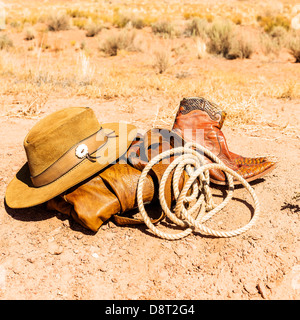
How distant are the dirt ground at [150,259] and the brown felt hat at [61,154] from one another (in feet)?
1.01

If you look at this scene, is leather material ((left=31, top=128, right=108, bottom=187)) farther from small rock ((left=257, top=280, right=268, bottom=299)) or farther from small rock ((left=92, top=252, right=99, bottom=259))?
small rock ((left=257, top=280, right=268, bottom=299))

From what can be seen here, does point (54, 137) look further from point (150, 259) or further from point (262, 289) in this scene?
point (262, 289)

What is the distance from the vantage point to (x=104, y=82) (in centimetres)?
584

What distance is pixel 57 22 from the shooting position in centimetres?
1519

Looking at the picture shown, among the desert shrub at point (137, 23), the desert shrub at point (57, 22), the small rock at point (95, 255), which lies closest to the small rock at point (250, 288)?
the small rock at point (95, 255)

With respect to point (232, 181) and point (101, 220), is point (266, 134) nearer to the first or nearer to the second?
point (232, 181)

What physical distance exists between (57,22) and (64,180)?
599 inches

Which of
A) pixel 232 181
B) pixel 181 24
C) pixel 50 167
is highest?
pixel 50 167

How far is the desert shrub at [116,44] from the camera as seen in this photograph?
10.8 meters

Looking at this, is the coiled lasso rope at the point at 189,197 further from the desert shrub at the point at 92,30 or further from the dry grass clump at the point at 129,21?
the dry grass clump at the point at 129,21

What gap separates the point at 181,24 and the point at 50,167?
1633 cm
